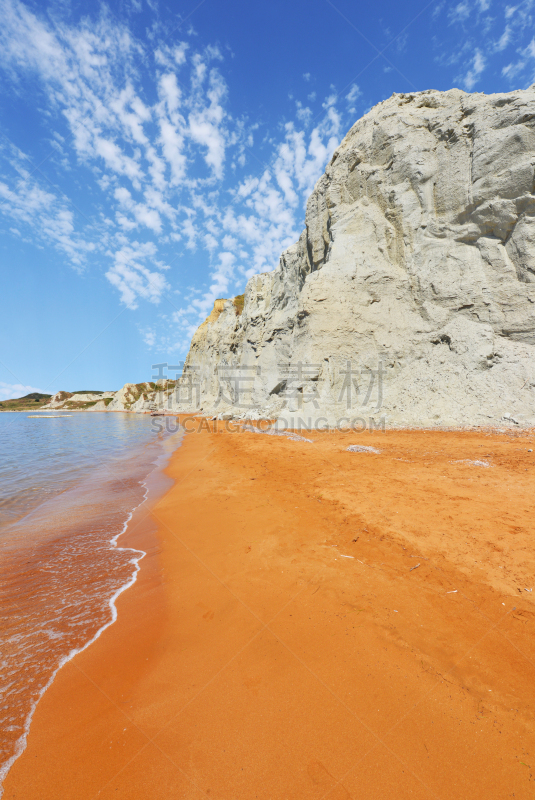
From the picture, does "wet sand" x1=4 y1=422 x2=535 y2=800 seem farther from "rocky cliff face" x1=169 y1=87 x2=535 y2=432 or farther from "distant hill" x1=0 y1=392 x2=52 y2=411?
"distant hill" x1=0 y1=392 x2=52 y2=411

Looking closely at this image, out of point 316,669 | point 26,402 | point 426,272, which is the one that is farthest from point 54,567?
point 26,402

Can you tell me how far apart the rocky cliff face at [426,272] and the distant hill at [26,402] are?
468 ft

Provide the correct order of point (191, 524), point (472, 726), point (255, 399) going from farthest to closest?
1. point (255, 399)
2. point (191, 524)
3. point (472, 726)

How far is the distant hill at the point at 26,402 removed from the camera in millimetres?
126431

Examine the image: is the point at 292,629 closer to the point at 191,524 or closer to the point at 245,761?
the point at 245,761

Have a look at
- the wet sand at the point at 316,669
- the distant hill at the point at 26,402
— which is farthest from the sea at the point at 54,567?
the distant hill at the point at 26,402

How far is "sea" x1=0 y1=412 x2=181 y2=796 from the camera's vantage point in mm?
2957

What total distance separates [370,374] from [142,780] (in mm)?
18417

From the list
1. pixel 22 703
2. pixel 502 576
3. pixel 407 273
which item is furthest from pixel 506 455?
pixel 407 273

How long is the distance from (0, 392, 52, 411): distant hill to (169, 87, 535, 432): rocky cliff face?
14278 cm

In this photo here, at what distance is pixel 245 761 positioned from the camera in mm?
2059

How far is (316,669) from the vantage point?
8.94ft

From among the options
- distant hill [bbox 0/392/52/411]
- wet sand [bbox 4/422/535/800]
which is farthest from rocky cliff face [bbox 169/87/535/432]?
distant hill [bbox 0/392/52/411]

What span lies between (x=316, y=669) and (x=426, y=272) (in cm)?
2154
